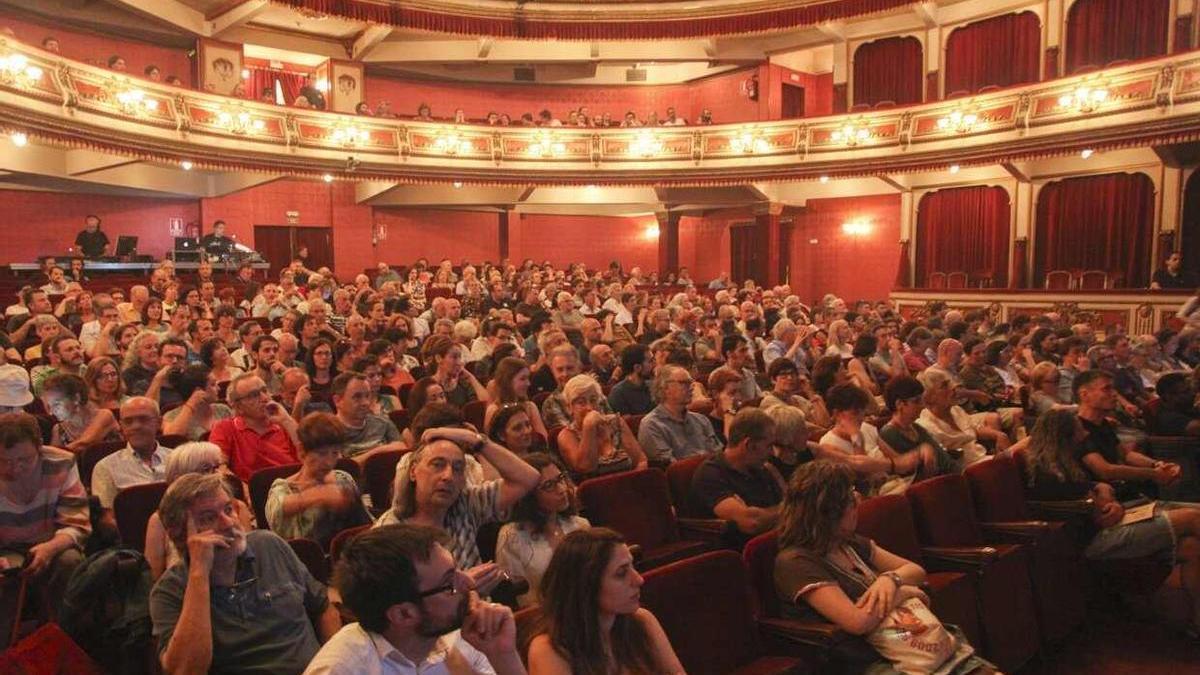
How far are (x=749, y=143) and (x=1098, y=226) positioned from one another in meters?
5.11

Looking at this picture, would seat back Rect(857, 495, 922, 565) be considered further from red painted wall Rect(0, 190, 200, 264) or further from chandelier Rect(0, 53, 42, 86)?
red painted wall Rect(0, 190, 200, 264)

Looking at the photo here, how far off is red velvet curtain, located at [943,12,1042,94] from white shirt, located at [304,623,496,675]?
42.4 ft

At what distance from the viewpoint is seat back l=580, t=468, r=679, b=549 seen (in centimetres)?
279

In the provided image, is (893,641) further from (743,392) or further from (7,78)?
(7,78)

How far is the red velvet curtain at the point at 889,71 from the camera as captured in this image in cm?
1348

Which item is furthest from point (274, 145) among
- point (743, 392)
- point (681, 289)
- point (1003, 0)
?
point (1003, 0)

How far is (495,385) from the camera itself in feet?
11.9

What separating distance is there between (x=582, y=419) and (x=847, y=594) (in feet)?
4.45

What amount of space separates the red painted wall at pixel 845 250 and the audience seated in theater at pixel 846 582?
504 inches

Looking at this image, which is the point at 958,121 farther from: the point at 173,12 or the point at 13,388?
the point at 13,388

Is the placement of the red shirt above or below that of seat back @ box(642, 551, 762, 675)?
above

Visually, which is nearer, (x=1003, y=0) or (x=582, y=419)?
(x=582, y=419)

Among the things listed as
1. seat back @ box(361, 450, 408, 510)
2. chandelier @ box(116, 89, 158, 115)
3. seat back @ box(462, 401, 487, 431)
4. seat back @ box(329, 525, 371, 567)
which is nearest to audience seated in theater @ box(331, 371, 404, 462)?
seat back @ box(361, 450, 408, 510)

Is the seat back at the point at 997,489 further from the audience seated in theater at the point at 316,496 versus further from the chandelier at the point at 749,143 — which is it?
the chandelier at the point at 749,143
